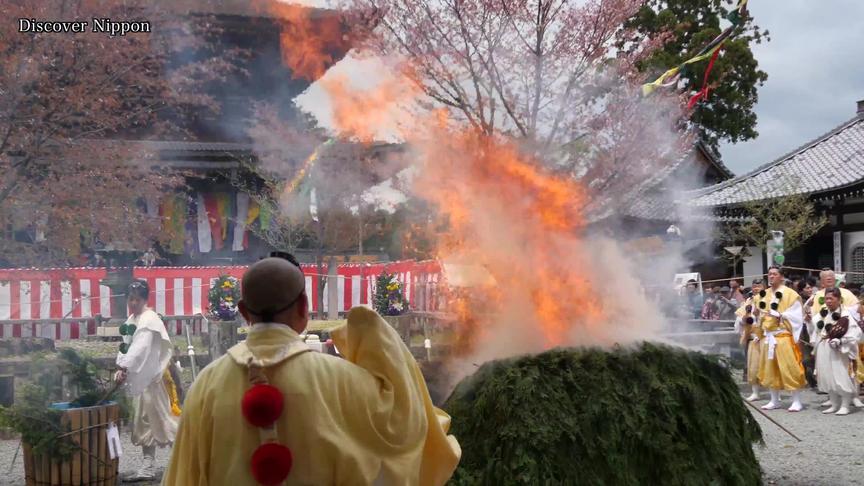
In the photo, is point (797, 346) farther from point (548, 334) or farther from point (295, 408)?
point (295, 408)

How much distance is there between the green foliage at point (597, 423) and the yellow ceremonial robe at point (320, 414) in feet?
5.96

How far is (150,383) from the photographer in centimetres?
669

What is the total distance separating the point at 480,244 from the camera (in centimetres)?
632

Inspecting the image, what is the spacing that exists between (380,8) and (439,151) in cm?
374

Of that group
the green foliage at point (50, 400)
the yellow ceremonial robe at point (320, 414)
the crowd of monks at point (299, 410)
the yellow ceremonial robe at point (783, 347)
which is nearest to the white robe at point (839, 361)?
the yellow ceremonial robe at point (783, 347)

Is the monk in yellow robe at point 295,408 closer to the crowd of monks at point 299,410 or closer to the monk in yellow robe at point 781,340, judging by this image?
the crowd of monks at point 299,410

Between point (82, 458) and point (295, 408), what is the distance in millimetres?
4211

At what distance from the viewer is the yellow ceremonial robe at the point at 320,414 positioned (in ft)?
7.51

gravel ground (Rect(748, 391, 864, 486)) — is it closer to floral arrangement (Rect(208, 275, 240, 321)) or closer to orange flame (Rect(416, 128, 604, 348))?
orange flame (Rect(416, 128, 604, 348))

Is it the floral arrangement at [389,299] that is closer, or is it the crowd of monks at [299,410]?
the crowd of monks at [299,410]

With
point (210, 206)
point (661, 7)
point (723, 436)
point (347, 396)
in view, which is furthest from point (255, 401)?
point (661, 7)

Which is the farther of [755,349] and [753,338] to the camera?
[753,338]

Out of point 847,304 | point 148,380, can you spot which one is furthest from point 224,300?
point 847,304

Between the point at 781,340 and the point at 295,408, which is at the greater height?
the point at 295,408
